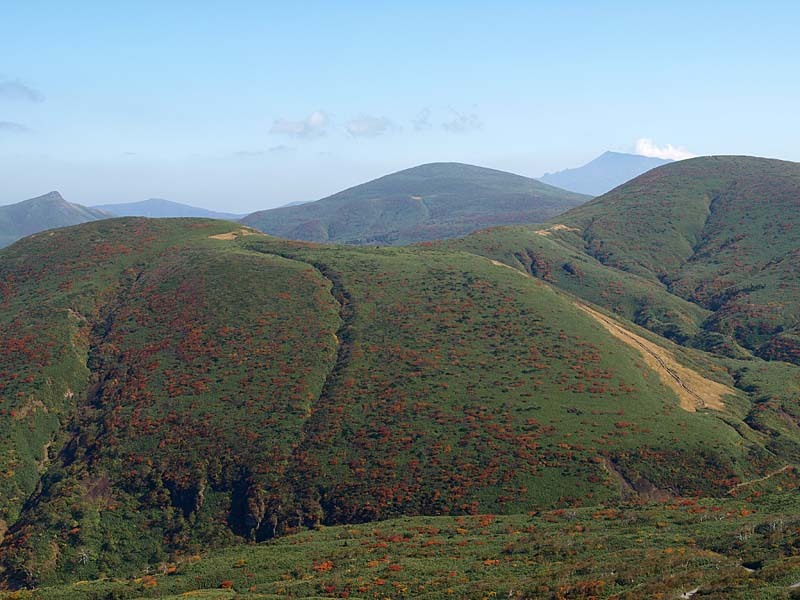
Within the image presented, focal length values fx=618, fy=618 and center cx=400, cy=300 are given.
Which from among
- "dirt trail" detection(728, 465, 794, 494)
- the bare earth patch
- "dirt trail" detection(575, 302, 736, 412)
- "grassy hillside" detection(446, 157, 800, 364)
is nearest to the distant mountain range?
"dirt trail" detection(728, 465, 794, 494)

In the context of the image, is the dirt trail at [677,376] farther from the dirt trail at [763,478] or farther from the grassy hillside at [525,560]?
the grassy hillside at [525,560]

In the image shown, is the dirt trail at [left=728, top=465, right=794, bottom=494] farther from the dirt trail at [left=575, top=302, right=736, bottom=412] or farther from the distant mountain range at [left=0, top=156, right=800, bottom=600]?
the dirt trail at [left=575, top=302, right=736, bottom=412]

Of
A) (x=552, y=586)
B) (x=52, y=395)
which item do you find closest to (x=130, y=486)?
(x=52, y=395)

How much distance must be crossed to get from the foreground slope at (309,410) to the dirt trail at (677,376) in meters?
1.17

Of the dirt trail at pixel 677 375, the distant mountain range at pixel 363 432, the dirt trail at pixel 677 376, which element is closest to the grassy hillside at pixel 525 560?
the distant mountain range at pixel 363 432

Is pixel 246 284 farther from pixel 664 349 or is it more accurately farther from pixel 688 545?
pixel 688 545

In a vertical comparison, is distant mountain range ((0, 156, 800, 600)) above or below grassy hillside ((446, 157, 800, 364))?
below

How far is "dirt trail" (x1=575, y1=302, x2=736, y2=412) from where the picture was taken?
8662 centimetres

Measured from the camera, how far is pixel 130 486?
68.4 metres

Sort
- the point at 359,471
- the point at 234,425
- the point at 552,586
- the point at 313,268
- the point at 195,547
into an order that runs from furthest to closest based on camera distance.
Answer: the point at 313,268 < the point at 234,425 < the point at 359,471 < the point at 195,547 < the point at 552,586

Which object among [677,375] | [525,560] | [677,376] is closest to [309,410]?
[525,560]

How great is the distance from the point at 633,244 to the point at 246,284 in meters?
135

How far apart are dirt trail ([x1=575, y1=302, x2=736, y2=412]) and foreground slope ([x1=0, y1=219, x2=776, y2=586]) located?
1.17 metres

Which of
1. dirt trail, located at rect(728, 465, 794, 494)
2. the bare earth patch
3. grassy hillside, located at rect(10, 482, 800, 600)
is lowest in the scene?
dirt trail, located at rect(728, 465, 794, 494)
